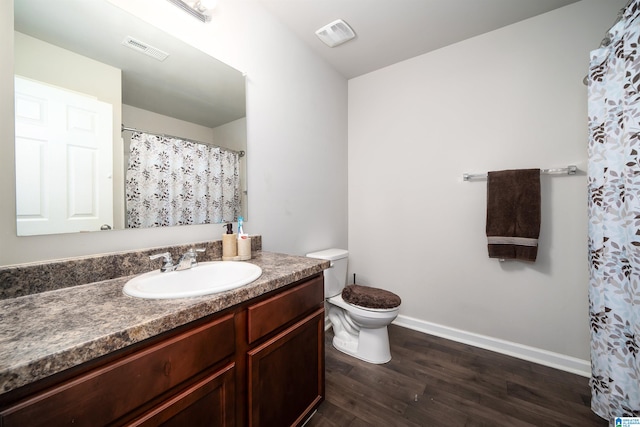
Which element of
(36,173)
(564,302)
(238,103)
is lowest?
(564,302)

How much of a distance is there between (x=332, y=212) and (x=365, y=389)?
1.39m

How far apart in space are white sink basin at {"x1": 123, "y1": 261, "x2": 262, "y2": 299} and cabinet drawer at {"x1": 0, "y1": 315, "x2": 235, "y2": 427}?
12 centimetres

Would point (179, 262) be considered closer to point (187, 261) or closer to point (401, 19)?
point (187, 261)

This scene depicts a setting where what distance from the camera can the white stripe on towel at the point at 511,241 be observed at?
1.65 meters

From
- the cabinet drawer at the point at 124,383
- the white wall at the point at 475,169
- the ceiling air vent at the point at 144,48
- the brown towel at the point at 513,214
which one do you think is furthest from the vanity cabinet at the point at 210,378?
the brown towel at the point at 513,214

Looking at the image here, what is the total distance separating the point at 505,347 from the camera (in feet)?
5.97

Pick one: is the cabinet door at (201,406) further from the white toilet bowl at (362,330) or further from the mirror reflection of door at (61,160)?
the white toilet bowl at (362,330)

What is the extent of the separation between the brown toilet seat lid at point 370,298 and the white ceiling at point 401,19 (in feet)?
6.49

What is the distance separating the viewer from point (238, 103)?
1.46 metres

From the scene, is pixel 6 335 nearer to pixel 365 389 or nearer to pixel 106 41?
pixel 106 41

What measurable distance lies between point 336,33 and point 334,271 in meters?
1.86

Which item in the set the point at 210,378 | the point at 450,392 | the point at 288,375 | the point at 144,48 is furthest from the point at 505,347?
the point at 144,48

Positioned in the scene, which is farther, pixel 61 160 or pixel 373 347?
pixel 373 347

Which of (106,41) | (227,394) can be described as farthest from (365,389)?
(106,41)
